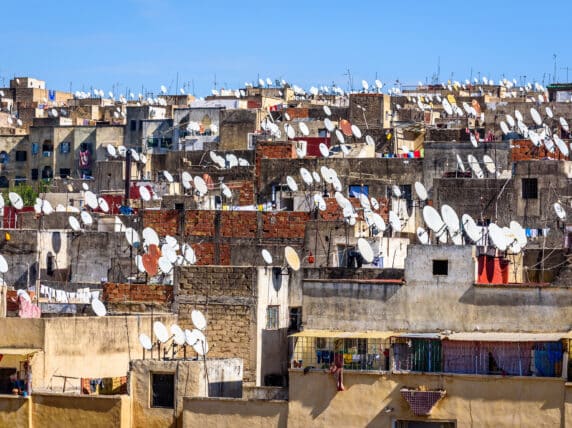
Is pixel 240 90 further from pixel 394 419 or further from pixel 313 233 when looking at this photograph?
pixel 394 419

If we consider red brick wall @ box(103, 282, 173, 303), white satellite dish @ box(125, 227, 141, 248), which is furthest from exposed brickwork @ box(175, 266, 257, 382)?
white satellite dish @ box(125, 227, 141, 248)

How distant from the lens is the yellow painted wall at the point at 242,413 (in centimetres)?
3272

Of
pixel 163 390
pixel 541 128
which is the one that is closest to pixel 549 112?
pixel 541 128

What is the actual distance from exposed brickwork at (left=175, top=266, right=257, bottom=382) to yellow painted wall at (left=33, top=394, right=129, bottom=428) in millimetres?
4491

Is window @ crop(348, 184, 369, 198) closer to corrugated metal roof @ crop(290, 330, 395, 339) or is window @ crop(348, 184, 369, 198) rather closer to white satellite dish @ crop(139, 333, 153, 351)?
white satellite dish @ crop(139, 333, 153, 351)

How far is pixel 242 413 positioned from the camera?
32.8 metres

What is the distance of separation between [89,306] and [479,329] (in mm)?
11623

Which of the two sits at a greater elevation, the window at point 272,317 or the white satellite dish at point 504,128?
the white satellite dish at point 504,128

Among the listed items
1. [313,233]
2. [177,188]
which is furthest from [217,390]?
[177,188]

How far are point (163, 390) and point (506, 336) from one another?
6.71 meters

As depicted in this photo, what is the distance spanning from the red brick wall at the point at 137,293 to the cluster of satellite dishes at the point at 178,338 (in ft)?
7.12

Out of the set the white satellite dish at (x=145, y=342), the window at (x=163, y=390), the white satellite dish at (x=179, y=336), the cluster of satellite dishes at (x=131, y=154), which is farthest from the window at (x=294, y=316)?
the cluster of satellite dishes at (x=131, y=154)

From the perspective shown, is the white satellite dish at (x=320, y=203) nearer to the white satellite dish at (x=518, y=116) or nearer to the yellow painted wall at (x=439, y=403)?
the yellow painted wall at (x=439, y=403)

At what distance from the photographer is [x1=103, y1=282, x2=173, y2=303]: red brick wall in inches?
1567
